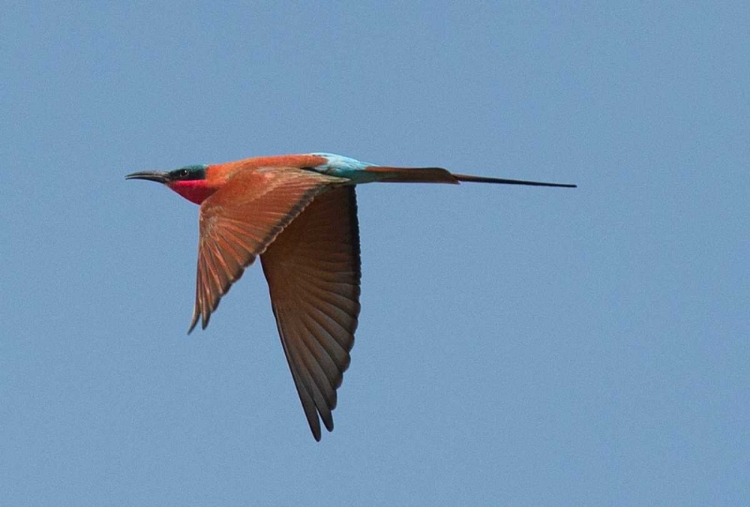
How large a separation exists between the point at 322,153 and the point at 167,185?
1.45 meters

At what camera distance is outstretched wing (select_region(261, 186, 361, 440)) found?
13.7 meters

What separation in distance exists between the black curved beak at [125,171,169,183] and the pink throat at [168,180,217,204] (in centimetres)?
18

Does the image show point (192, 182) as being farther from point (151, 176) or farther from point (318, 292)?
point (318, 292)

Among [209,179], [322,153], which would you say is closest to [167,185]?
[209,179]

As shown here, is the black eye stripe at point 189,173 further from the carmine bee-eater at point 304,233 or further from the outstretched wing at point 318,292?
the outstretched wing at point 318,292

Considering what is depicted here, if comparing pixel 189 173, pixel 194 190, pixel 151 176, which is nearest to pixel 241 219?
pixel 194 190

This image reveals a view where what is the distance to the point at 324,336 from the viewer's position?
13852 millimetres

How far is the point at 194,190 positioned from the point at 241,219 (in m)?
1.54

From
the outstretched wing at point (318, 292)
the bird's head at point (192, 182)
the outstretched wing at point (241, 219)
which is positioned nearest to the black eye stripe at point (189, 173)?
the bird's head at point (192, 182)

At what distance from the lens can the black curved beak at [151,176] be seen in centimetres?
1375

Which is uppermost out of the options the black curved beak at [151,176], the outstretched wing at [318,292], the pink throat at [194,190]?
the black curved beak at [151,176]

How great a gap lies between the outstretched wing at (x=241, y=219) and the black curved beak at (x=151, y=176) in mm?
994

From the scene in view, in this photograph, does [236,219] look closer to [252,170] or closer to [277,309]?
[252,170]

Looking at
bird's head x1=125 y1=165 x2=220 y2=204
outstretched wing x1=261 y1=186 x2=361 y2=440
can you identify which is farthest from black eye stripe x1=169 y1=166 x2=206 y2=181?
outstretched wing x1=261 y1=186 x2=361 y2=440
